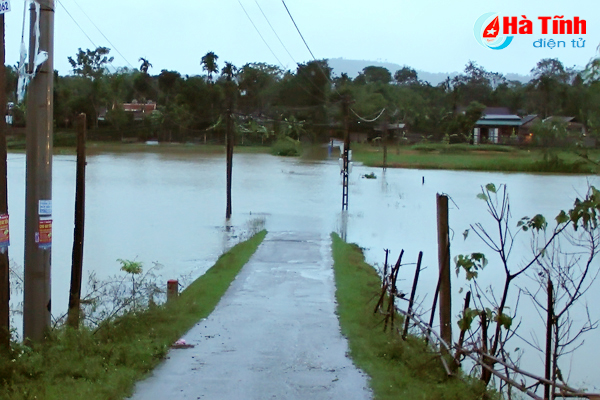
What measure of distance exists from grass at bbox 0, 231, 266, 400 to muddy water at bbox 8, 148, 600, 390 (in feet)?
16.5

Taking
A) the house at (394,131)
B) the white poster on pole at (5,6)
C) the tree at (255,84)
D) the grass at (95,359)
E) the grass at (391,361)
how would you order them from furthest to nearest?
the tree at (255,84) → the house at (394,131) → the white poster on pole at (5,6) → the grass at (391,361) → the grass at (95,359)

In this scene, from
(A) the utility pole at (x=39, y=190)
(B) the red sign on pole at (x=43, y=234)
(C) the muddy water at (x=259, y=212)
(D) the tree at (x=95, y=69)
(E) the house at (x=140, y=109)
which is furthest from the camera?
(E) the house at (x=140, y=109)

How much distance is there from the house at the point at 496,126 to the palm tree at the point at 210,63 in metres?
32.8

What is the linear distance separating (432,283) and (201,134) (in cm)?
6653

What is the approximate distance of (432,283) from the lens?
1825cm

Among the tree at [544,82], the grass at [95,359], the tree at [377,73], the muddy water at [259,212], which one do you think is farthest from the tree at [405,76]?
the grass at [95,359]

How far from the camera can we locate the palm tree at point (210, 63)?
9144 centimetres

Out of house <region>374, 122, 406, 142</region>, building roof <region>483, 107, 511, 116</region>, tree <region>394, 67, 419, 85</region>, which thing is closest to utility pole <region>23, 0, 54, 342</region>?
house <region>374, 122, 406, 142</region>

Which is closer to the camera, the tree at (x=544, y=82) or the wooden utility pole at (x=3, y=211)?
the wooden utility pole at (x=3, y=211)

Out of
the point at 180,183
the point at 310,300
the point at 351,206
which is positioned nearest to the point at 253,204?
the point at 351,206

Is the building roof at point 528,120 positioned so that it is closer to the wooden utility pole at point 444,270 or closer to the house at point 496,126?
the house at point 496,126

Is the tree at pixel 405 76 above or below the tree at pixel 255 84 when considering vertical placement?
above

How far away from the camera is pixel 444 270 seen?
8.63m

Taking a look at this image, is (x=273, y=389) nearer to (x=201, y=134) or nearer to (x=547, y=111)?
(x=547, y=111)
